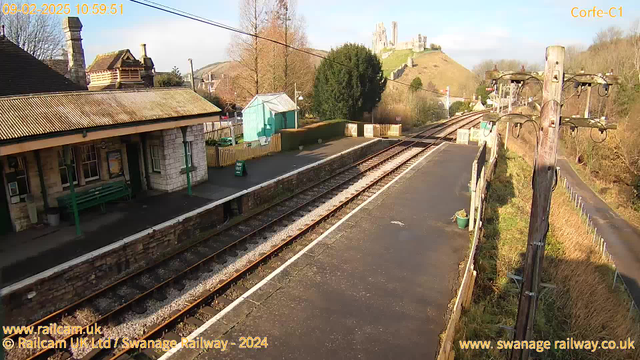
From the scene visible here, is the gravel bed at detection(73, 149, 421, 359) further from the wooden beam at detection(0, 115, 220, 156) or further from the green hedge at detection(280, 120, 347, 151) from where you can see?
the green hedge at detection(280, 120, 347, 151)

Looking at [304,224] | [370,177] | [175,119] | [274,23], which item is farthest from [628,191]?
[274,23]

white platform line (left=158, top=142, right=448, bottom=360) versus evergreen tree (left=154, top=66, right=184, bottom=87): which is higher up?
evergreen tree (left=154, top=66, right=184, bottom=87)

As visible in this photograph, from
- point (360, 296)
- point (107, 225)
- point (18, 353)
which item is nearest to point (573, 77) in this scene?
point (360, 296)

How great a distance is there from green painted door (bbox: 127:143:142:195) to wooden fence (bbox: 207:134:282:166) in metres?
4.86

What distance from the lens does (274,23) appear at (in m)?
39.9

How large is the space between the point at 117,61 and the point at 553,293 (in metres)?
21.6

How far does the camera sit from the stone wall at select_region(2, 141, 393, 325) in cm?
828

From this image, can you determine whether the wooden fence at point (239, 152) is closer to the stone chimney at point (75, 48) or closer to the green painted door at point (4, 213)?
the stone chimney at point (75, 48)

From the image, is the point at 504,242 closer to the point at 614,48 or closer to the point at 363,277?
the point at 363,277

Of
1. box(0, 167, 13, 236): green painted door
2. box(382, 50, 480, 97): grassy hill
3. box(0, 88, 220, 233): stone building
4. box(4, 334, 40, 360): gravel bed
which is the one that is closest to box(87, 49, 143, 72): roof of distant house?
box(0, 88, 220, 233): stone building

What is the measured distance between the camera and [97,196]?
41.4 feet

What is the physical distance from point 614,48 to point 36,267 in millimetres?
54709

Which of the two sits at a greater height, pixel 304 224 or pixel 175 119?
pixel 175 119

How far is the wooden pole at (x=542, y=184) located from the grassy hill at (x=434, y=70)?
99223 mm
